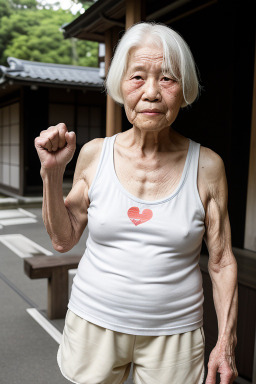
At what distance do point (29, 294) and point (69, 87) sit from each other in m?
7.91

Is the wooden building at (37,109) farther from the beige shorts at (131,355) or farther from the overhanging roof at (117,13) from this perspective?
the beige shorts at (131,355)

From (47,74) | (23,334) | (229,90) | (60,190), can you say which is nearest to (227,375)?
(60,190)

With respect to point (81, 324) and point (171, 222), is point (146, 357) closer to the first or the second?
point (81, 324)

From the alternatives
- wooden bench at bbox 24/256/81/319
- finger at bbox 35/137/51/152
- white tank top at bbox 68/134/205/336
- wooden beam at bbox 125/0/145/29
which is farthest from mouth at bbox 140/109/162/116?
wooden bench at bbox 24/256/81/319

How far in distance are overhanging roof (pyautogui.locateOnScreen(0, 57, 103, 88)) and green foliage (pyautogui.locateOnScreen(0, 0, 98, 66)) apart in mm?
14493

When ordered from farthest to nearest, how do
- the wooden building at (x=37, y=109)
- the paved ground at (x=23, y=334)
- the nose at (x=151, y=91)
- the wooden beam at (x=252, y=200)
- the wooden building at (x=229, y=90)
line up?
1. the wooden building at (x=37, y=109)
2. the wooden beam at (x=252, y=200)
3. the wooden building at (x=229, y=90)
4. the paved ground at (x=23, y=334)
5. the nose at (x=151, y=91)

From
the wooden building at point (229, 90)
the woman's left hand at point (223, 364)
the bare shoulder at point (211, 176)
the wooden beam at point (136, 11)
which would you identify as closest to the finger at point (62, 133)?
the bare shoulder at point (211, 176)

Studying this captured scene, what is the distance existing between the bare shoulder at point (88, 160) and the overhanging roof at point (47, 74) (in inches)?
392

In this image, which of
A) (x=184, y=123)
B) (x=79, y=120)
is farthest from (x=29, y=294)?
(x=79, y=120)

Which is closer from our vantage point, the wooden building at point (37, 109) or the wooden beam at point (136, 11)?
the wooden beam at point (136, 11)

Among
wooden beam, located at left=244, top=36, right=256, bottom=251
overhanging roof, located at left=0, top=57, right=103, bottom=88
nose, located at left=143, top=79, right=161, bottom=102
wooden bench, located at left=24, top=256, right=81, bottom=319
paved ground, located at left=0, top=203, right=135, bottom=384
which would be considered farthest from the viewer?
overhanging roof, located at left=0, top=57, right=103, bottom=88

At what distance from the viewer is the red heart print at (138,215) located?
119 centimetres

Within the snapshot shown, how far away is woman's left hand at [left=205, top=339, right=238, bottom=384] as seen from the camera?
48.6 inches

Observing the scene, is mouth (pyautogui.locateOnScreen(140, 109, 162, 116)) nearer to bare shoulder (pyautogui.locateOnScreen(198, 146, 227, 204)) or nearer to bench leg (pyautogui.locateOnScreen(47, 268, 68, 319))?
bare shoulder (pyautogui.locateOnScreen(198, 146, 227, 204))
